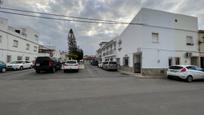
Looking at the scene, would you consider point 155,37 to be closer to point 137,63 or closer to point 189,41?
point 137,63

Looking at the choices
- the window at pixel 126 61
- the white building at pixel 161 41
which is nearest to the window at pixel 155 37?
the white building at pixel 161 41

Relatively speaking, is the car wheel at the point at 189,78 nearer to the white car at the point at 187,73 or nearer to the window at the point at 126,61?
the white car at the point at 187,73

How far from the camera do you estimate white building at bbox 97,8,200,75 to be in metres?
19.2

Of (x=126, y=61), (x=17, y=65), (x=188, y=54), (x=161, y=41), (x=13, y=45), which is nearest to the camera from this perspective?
(x=161, y=41)

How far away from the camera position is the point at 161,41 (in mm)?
19688

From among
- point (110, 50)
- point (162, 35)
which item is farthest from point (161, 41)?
point (110, 50)

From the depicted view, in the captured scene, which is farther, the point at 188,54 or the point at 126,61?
the point at 126,61

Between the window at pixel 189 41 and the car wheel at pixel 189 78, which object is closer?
the car wheel at pixel 189 78

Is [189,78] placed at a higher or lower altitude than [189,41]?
lower

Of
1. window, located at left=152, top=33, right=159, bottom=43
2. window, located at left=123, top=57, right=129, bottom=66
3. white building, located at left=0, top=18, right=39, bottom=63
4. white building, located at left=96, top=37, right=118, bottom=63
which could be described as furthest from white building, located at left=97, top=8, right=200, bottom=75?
white building, located at left=0, top=18, right=39, bottom=63

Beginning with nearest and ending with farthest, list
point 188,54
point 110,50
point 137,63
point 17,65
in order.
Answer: point 188,54
point 137,63
point 17,65
point 110,50

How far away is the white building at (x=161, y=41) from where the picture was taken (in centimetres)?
1916

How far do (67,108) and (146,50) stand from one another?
49.6 ft

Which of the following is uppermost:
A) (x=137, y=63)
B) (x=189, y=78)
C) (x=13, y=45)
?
(x=13, y=45)
